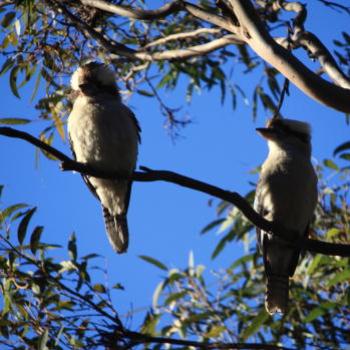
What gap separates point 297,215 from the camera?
4043mm

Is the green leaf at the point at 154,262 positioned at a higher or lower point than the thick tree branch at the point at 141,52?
lower

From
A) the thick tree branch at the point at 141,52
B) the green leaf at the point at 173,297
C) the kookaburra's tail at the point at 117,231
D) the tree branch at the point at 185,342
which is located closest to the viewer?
the tree branch at the point at 185,342

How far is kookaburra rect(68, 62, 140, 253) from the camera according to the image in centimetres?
409

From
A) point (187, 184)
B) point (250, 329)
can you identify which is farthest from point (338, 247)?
point (250, 329)

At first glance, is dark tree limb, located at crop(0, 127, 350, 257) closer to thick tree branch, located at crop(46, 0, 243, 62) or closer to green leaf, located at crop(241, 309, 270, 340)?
green leaf, located at crop(241, 309, 270, 340)

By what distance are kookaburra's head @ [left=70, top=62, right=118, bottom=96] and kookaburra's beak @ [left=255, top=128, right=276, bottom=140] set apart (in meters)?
0.92

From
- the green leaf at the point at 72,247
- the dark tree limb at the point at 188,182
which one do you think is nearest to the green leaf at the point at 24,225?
the green leaf at the point at 72,247

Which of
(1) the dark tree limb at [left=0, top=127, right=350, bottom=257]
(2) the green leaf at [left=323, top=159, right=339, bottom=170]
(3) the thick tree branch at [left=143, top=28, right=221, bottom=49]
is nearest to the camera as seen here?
(1) the dark tree limb at [left=0, top=127, right=350, bottom=257]

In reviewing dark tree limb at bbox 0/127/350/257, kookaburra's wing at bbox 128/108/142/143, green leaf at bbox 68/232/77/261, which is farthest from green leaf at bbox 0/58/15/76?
dark tree limb at bbox 0/127/350/257

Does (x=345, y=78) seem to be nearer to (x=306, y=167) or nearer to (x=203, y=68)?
(x=306, y=167)

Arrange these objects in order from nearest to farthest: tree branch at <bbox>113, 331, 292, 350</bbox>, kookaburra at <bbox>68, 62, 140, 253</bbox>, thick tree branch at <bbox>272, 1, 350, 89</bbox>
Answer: tree branch at <bbox>113, 331, 292, 350</bbox> < thick tree branch at <bbox>272, 1, 350, 89</bbox> < kookaburra at <bbox>68, 62, 140, 253</bbox>

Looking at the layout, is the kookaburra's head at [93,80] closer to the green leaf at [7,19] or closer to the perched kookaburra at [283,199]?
the green leaf at [7,19]

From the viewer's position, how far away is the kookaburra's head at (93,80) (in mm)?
4355

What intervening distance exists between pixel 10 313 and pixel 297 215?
1.64m
